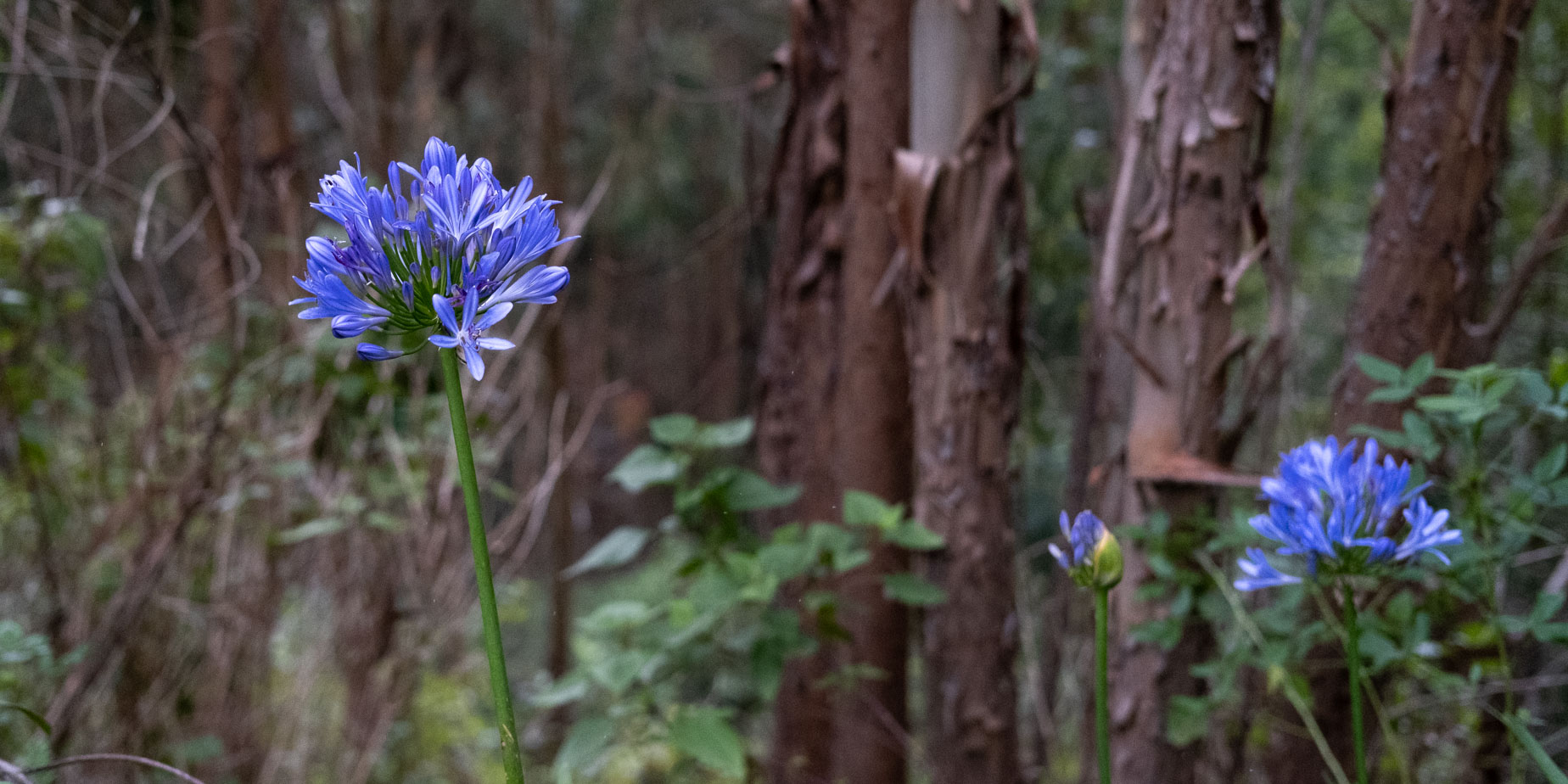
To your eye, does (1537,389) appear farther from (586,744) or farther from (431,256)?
(586,744)

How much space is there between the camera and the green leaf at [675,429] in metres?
1.66

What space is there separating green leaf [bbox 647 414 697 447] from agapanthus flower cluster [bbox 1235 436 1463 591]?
1.03 metres

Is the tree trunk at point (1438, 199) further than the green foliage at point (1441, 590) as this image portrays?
Yes

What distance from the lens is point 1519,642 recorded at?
1469 mm

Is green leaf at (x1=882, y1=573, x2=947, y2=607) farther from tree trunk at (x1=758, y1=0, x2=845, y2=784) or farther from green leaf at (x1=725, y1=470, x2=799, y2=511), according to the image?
tree trunk at (x1=758, y1=0, x2=845, y2=784)

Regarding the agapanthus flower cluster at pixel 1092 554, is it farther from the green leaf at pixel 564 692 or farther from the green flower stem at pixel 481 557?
the green leaf at pixel 564 692

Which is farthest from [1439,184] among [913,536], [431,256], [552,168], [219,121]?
[552,168]

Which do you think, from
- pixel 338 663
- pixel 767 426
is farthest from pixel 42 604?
pixel 767 426

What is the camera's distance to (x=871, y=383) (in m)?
1.99

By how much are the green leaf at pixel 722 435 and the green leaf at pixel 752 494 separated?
70mm

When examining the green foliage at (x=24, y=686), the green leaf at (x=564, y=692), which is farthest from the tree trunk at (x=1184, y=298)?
Answer: the green foliage at (x=24, y=686)

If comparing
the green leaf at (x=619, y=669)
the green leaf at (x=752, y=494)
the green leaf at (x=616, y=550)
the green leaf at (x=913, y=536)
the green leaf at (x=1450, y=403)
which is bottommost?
the green leaf at (x=619, y=669)

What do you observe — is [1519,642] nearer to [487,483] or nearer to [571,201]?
[487,483]

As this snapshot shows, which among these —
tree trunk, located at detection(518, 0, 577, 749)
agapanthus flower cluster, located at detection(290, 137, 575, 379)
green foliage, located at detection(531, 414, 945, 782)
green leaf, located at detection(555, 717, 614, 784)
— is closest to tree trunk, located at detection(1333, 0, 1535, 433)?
green foliage, located at detection(531, 414, 945, 782)
